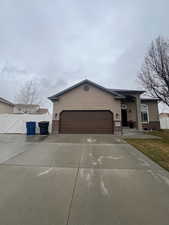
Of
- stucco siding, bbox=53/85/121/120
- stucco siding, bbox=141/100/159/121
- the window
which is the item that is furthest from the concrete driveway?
stucco siding, bbox=141/100/159/121

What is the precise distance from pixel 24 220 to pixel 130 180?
2.62m

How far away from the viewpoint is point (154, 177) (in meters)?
3.38

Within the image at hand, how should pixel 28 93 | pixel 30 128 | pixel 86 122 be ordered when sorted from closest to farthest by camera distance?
1. pixel 30 128
2. pixel 86 122
3. pixel 28 93

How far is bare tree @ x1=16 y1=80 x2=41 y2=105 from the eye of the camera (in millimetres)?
28047

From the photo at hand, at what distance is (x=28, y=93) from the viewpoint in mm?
28438

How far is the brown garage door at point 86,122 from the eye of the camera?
12.7 m

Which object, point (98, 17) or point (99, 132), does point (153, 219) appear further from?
point (98, 17)

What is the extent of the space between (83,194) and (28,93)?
30.1 meters

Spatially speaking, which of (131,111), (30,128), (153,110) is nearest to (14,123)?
(30,128)

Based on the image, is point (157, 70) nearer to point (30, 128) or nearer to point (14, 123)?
point (30, 128)

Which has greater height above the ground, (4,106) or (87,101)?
(4,106)

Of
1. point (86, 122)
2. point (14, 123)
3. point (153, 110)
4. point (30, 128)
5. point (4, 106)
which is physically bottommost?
point (30, 128)

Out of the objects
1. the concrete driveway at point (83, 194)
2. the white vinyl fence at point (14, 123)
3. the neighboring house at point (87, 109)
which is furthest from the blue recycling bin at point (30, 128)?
the concrete driveway at point (83, 194)

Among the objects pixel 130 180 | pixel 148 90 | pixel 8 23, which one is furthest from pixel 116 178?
pixel 8 23
